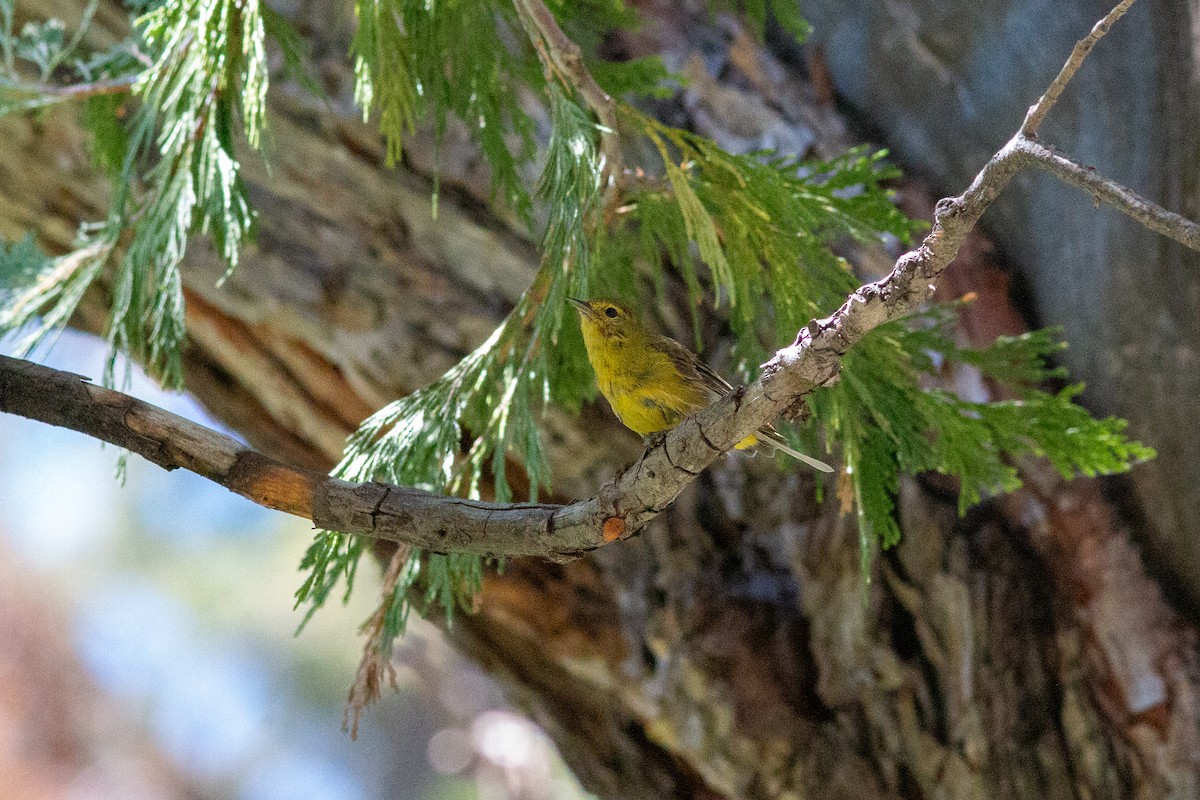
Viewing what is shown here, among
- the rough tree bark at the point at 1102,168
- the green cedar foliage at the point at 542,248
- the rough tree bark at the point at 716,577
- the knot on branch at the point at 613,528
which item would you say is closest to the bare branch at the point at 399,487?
the knot on branch at the point at 613,528

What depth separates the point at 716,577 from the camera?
3.86 m

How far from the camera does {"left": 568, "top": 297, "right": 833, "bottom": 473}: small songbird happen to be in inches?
103

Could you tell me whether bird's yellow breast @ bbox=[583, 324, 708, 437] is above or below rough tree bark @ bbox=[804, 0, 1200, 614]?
above

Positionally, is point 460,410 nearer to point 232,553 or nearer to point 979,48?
point 979,48

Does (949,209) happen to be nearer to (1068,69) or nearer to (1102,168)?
(1068,69)

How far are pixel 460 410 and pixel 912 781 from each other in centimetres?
208

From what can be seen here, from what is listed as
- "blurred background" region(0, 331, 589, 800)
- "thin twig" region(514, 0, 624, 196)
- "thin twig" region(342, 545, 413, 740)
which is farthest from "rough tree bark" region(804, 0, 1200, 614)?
"blurred background" region(0, 331, 589, 800)

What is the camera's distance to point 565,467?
395 cm

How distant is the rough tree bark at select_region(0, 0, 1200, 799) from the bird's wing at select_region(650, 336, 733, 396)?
1210mm

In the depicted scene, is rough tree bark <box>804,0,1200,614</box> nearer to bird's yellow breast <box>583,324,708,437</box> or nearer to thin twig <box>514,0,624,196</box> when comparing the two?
bird's yellow breast <box>583,324,708,437</box>

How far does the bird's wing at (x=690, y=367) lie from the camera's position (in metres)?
2.68

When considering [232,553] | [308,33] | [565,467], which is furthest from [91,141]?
[232,553]

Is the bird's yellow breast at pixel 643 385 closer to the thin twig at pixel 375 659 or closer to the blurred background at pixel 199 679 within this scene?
the thin twig at pixel 375 659

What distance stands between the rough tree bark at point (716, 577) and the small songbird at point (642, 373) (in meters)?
1.19
